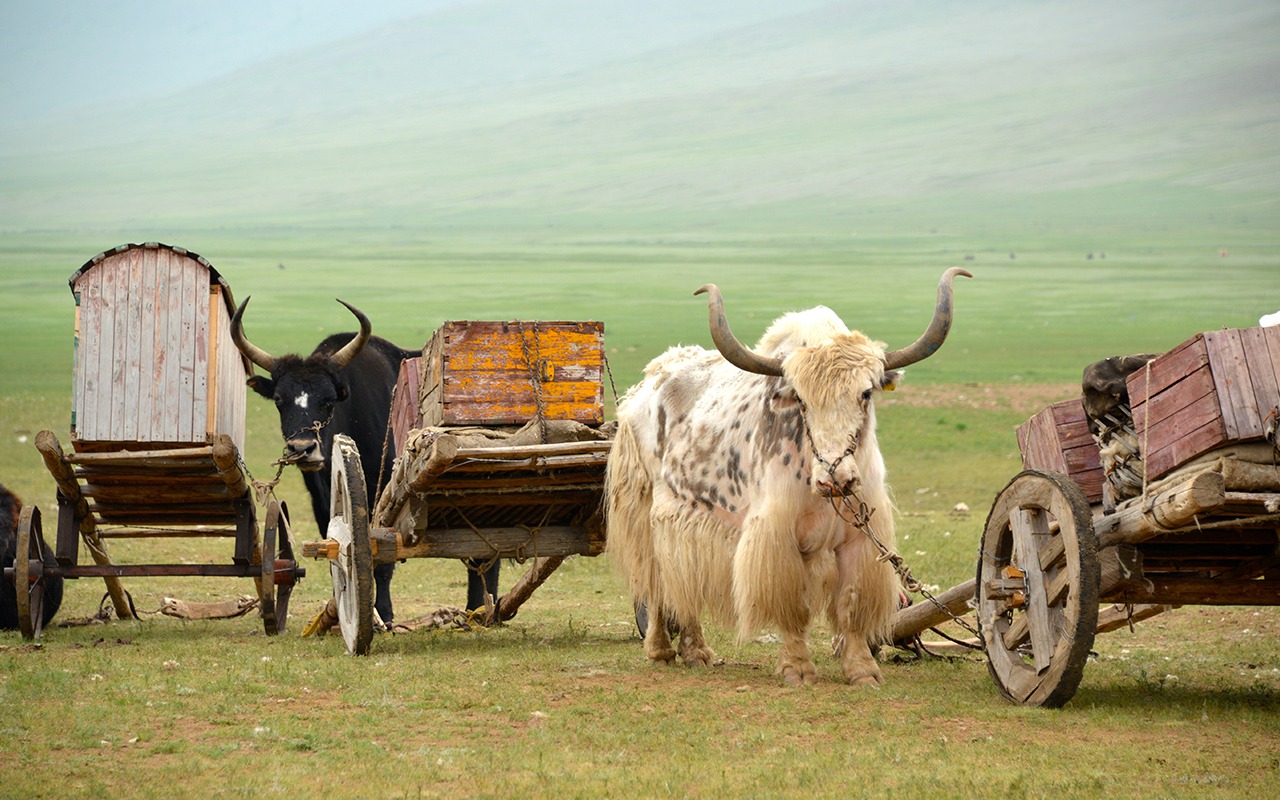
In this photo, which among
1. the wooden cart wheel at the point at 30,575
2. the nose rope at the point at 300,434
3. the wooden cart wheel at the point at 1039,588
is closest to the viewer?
the wooden cart wheel at the point at 1039,588

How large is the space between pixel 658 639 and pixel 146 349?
3.41 m

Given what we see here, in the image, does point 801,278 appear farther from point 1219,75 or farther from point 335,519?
point 1219,75

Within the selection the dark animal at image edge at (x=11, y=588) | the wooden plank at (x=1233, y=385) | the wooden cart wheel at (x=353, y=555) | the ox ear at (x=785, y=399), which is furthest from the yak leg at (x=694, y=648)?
the dark animal at image edge at (x=11, y=588)

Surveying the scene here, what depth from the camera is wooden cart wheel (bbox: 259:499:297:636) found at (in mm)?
9328

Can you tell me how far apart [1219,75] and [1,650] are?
140 metres

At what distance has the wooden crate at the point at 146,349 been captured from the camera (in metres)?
8.64

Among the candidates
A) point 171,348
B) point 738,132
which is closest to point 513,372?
point 171,348

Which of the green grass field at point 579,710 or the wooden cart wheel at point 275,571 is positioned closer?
the green grass field at point 579,710

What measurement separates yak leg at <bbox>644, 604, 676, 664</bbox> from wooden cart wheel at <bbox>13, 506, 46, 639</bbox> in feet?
12.3

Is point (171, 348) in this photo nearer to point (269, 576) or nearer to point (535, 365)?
point (269, 576)

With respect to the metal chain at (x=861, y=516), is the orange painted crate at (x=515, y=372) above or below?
above

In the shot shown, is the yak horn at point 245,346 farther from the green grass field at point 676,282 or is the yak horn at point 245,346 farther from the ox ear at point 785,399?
the ox ear at point 785,399

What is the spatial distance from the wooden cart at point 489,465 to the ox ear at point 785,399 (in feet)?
→ 4.11

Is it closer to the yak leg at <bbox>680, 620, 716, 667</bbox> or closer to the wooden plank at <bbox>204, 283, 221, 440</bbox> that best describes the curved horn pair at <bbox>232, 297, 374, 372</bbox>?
the wooden plank at <bbox>204, 283, 221, 440</bbox>
